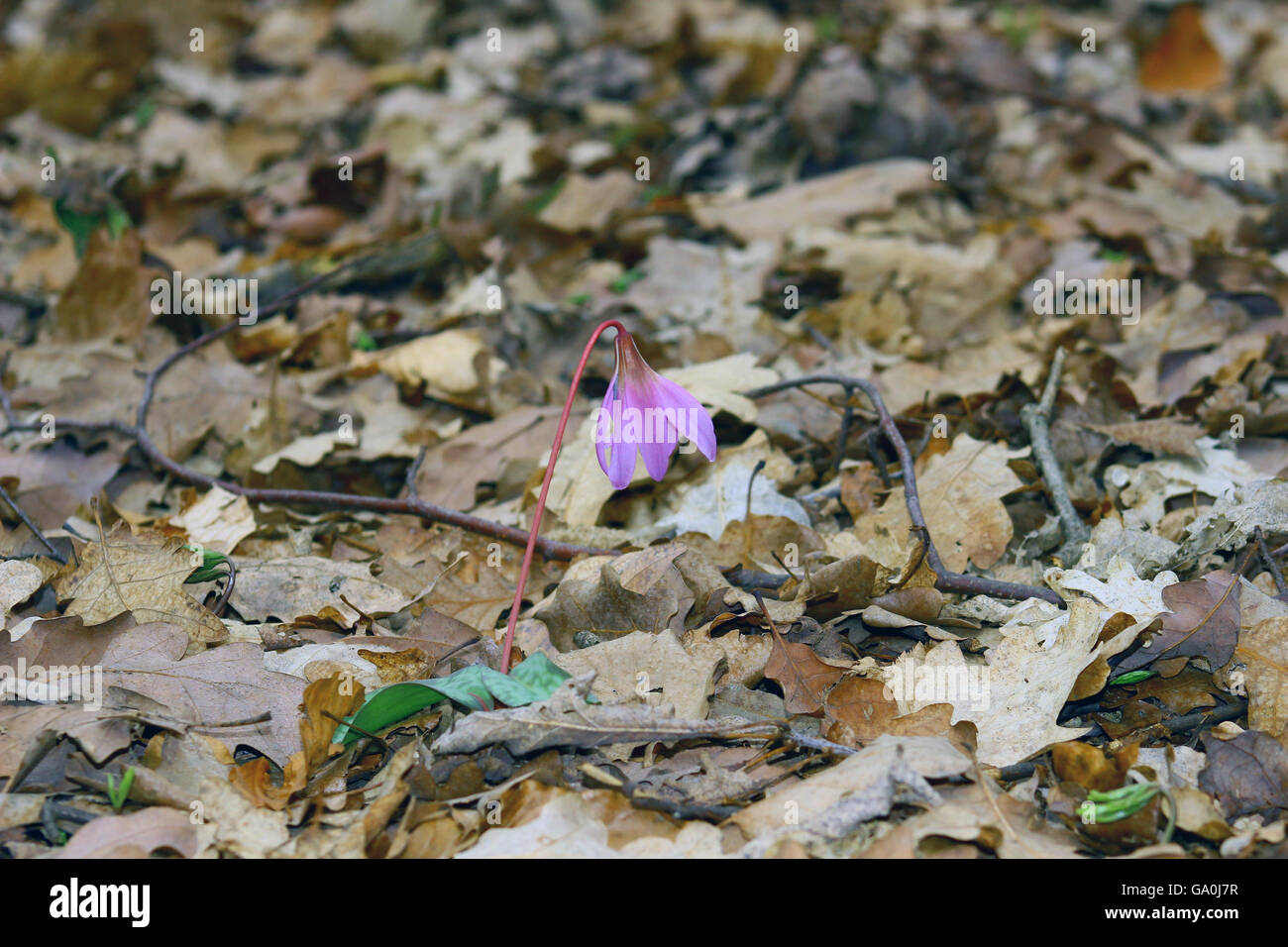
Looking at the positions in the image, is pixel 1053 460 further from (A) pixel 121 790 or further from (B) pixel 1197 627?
(A) pixel 121 790

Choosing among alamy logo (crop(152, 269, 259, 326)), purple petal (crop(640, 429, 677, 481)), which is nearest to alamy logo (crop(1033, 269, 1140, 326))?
purple petal (crop(640, 429, 677, 481))

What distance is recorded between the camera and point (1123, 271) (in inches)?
137

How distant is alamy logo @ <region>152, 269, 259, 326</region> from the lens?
3.47 m

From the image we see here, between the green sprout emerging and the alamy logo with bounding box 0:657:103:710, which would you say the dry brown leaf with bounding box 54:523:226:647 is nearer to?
the alamy logo with bounding box 0:657:103:710

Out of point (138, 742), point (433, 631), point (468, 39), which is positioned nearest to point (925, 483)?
point (433, 631)

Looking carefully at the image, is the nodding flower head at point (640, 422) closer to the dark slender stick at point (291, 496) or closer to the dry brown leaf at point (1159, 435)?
the dark slender stick at point (291, 496)

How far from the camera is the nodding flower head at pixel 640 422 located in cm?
190

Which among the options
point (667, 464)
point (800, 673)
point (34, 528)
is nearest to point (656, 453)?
point (667, 464)

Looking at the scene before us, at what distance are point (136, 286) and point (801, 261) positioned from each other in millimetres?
2331

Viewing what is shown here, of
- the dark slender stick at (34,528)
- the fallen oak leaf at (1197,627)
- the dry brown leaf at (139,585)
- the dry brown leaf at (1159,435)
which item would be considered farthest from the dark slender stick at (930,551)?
the dark slender stick at (34,528)

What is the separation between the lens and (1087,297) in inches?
134

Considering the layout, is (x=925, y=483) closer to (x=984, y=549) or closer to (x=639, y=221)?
(x=984, y=549)
